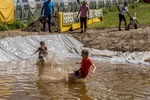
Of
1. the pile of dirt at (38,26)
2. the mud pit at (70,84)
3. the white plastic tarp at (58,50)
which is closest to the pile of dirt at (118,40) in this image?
the white plastic tarp at (58,50)

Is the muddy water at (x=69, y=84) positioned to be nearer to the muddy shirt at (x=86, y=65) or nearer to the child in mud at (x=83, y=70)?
the child in mud at (x=83, y=70)

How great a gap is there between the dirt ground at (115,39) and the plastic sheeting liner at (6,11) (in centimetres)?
556

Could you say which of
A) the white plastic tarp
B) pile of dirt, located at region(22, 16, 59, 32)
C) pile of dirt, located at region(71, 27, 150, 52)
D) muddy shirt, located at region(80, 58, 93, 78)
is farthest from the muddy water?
pile of dirt, located at region(22, 16, 59, 32)

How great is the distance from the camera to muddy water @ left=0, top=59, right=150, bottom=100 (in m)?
11.5

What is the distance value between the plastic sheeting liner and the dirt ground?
18.2 ft

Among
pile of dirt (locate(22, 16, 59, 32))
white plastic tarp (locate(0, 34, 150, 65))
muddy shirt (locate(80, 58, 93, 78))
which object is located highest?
muddy shirt (locate(80, 58, 93, 78))

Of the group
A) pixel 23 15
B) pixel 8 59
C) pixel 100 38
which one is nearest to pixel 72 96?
pixel 8 59

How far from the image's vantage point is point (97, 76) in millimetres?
15086

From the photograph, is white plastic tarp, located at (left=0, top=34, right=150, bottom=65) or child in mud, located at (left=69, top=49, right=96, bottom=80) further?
white plastic tarp, located at (left=0, top=34, right=150, bottom=65)

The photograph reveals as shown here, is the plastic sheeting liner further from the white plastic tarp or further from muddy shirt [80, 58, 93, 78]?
muddy shirt [80, 58, 93, 78]

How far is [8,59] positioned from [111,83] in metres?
7.04

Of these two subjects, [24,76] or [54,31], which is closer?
[24,76]

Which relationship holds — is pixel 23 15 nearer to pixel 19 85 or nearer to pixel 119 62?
pixel 119 62

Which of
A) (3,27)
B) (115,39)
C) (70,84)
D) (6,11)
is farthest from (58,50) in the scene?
(6,11)
